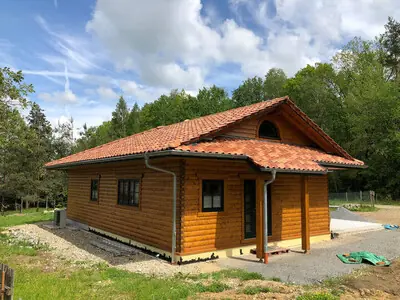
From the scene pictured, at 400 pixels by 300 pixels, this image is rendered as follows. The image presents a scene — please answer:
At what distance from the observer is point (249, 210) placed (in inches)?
360

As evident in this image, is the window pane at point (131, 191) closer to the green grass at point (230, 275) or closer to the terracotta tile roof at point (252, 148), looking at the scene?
the terracotta tile roof at point (252, 148)

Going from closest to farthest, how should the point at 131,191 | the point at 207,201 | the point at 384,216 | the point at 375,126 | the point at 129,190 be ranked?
the point at 207,201 → the point at 131,191 → the point at 129,190 → the point at 384,216 → the point at 375,126

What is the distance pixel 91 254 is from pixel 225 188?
4.20 metres

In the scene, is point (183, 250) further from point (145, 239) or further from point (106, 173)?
point (106, 173)

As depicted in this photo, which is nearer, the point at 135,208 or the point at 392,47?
the point at 135,208

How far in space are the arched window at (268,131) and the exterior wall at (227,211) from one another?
153 cm

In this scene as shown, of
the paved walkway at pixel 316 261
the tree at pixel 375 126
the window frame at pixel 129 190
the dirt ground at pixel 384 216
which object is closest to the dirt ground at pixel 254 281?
the paved walkway at pixel 316 261

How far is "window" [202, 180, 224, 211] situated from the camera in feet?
27.3

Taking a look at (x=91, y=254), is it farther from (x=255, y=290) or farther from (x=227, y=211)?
(x=255, y=290)

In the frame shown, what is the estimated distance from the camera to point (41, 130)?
38.8 meters

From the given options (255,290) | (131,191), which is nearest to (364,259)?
(255,290)

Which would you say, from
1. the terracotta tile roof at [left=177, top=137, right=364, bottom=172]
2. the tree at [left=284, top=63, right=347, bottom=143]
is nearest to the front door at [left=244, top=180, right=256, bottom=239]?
the terracotta tile roof at [left=177, top=137, right=364, bottom=172]

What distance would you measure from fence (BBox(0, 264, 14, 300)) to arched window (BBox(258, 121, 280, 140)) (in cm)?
809

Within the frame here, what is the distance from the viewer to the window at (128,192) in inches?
388
